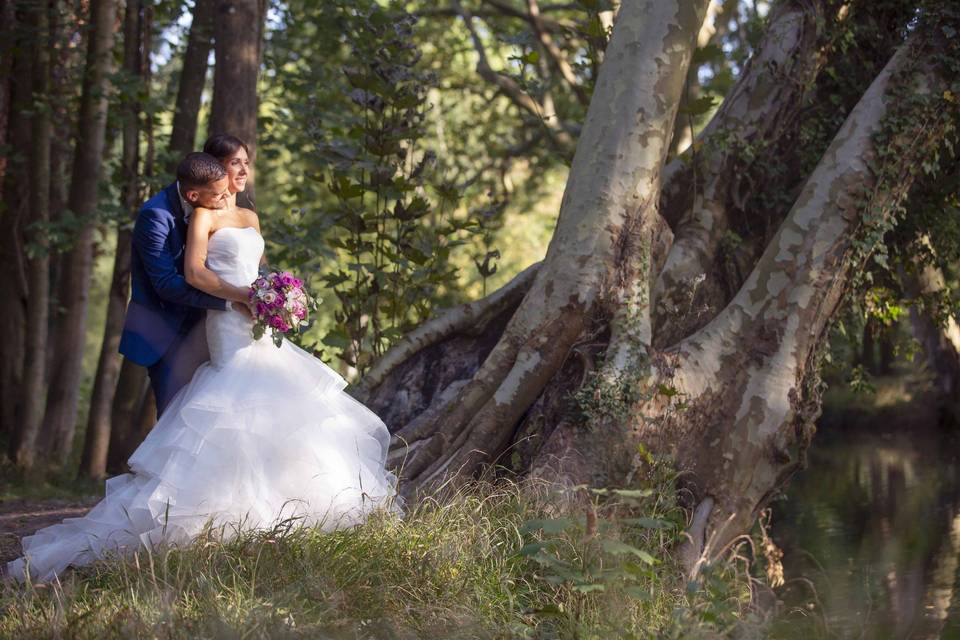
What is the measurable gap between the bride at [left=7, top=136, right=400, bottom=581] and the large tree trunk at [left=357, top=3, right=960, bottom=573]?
89 cm

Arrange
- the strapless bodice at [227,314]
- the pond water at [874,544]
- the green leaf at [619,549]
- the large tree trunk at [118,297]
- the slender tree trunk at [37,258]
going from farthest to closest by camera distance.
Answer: the large tree trunk at [118,297], the slender tree trunk at [37,258], the pond water at [874,544], the strapless bodice at [227,314], the green leaf at [619,549]

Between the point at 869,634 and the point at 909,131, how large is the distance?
3.33m

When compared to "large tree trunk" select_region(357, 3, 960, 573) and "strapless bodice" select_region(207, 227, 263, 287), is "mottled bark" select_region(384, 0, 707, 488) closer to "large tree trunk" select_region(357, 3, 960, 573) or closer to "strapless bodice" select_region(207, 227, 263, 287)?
"large tree trunk" select_region(357, 3, 960, 573)

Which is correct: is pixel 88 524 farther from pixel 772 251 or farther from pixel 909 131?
pixel 909 131

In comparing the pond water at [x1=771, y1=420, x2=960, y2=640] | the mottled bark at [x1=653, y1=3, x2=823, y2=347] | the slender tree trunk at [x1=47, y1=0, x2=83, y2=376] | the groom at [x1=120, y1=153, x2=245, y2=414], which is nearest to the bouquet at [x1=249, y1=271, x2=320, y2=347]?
the groom at [x1=120, y1=153, x2=245, y2=414]

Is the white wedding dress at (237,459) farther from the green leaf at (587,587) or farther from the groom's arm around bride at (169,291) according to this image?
the green leaf at (587,587)

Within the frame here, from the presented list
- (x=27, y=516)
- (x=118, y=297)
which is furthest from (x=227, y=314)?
(x=118, y=297)

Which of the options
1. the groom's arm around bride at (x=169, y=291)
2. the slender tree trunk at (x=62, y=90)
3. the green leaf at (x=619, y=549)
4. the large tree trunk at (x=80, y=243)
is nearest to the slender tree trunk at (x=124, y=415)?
the large tree trunk at (x=80, y=243)

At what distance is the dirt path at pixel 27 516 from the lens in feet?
22.1

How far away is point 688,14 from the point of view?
7453 millimetres

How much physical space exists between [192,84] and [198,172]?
7391mm

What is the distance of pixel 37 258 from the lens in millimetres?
12500

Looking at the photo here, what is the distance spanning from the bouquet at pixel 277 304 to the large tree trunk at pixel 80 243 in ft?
20.0

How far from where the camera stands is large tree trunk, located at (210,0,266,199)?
844cm
